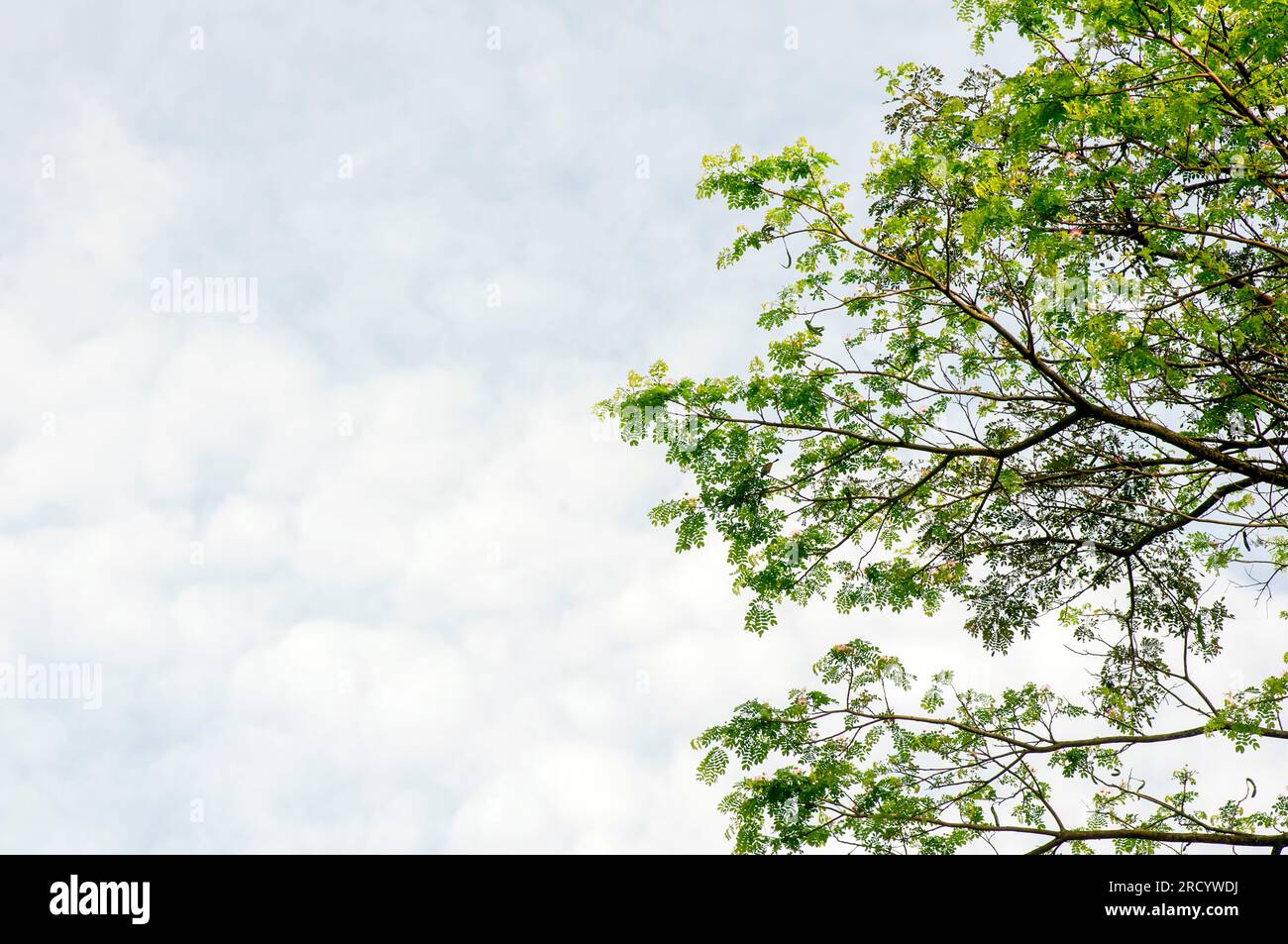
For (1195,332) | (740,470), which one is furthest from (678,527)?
(1195,332)

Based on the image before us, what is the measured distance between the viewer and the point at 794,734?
926cm

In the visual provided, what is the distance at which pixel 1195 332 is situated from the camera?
7.80m

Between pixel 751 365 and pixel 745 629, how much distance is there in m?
2.32

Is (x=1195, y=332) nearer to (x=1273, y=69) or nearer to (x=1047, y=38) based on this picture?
(x=1273, y=69)

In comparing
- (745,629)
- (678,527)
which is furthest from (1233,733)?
(678,527)
